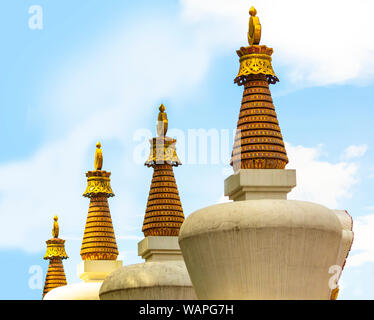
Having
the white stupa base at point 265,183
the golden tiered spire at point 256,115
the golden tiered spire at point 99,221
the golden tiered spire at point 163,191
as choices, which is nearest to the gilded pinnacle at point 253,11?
the golden tiered spire at point 256,115

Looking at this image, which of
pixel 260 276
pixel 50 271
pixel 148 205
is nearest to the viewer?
pixel 260 276

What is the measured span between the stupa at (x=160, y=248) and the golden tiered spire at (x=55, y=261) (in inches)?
722

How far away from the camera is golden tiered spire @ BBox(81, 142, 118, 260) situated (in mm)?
40531

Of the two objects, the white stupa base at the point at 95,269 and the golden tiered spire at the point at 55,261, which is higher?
the golden tiered spire at the point at 55,261

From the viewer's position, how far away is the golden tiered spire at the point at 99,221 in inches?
1596

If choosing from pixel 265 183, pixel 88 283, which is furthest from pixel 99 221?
pixel 265 183

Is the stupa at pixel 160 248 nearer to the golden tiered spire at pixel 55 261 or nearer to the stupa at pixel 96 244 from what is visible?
the stupa at pixel 96 244

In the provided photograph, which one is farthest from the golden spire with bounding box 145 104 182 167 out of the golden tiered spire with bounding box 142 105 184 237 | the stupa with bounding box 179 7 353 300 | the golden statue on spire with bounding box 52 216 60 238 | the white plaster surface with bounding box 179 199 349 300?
the golden statue on spire with bounding box 52 216 60 238

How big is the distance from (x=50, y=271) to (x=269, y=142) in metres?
29.8

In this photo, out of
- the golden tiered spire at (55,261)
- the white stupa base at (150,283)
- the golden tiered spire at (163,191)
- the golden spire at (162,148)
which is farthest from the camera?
the golden tiered spire at (55,261)

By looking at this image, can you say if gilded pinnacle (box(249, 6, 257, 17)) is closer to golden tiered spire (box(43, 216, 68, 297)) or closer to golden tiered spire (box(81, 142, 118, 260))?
golden tiered spire (box(81, 142, 118, 260))

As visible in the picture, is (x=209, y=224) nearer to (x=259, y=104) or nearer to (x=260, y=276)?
(x=260, y=276)
